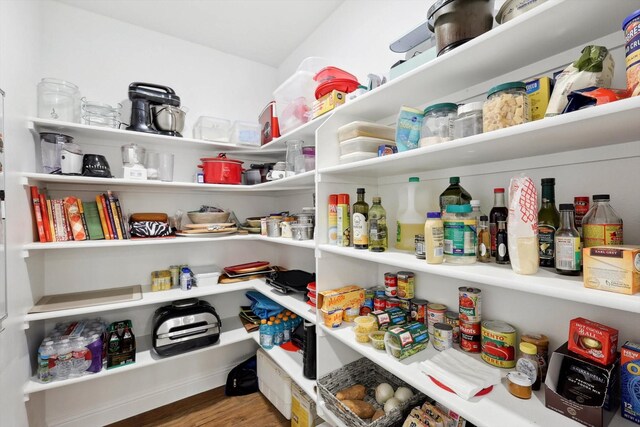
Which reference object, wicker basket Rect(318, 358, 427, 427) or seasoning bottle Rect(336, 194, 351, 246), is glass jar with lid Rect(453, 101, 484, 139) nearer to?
seasoning bottle Rect(336, 194, 351, 246)

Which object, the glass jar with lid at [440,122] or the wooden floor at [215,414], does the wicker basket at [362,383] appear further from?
the glass jar with lid at [440,122]

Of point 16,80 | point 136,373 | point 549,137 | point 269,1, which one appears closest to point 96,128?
point 16,80

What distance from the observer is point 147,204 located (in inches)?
Result: 78.6

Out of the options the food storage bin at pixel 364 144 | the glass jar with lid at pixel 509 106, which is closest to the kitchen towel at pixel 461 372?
the glass jar with lid at pixel 509 106

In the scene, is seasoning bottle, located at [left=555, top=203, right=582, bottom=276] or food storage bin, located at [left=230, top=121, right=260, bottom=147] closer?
seasoning bottle, located at [left=555, top=203, right=582, bottom=276]

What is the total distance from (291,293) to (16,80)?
71.0 inches

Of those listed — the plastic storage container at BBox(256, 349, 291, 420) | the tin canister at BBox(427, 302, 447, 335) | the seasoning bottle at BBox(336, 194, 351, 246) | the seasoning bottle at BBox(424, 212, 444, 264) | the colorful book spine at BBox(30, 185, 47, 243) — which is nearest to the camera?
the seasoning bottle at BBox(424, 212, 444, 264)

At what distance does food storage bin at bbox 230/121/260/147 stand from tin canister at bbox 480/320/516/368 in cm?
190

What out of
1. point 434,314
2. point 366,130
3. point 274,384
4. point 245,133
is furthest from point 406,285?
point 245,133

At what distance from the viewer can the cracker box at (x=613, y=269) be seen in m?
0.53

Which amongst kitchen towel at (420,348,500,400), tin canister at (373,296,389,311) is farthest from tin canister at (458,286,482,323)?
tin canister at (373,296,389,311)

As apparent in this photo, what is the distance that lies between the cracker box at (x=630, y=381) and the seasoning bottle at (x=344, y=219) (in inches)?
35.1

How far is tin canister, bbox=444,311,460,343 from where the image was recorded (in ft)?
3.40

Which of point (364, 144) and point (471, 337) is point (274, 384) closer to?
point (471, 337)
